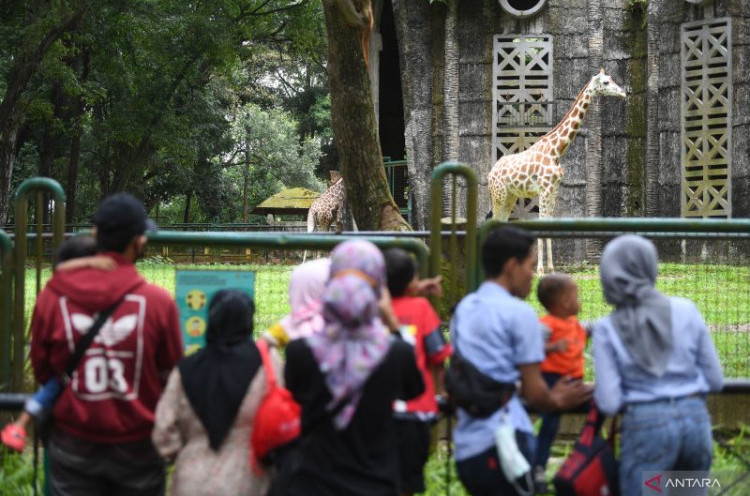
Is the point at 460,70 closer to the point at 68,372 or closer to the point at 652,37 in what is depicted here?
the point at 652,37

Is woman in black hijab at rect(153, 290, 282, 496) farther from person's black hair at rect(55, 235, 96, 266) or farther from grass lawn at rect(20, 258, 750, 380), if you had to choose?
grass lawn at rect(20, 258, 750, 380)

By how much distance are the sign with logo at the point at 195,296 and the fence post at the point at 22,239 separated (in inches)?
33.7

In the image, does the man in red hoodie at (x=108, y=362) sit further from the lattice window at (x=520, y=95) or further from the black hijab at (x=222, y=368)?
the lattice window at (x=520, y=95)

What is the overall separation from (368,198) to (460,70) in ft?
31.7

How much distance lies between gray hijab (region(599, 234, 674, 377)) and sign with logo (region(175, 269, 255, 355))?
1.87m

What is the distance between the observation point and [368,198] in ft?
34.8

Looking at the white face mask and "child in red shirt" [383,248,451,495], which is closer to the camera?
the white face mask

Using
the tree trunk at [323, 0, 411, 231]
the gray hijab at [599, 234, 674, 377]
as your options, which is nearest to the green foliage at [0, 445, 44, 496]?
the gray hijab at [599, 234, 674, 377]

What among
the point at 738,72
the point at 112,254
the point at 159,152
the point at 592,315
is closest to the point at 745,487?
the point at 592,315

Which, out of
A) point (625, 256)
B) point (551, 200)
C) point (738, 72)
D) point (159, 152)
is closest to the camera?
point (625, 256)

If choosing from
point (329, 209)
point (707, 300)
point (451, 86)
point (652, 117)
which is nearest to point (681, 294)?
point (707, 300)

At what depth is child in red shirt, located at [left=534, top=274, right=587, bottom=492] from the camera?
464 cm

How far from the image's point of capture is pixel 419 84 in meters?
20.0

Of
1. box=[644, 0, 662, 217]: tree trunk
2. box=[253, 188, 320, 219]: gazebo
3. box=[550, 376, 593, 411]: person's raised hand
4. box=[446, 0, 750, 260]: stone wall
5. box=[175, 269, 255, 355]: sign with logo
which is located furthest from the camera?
box=[253, 188, 320, 219]: gazebo
